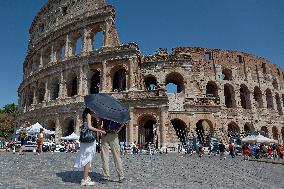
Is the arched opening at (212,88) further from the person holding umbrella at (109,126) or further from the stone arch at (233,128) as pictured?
the person holding umbrella at (109,126)

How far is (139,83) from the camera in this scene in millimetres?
26672

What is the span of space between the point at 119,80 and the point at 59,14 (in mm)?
11285

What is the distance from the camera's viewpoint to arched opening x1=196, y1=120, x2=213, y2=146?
27.0 m

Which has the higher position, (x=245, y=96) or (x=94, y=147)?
(x=245, y=96)

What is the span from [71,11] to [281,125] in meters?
28.8

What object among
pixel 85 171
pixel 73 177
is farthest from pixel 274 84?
pixel 85 171

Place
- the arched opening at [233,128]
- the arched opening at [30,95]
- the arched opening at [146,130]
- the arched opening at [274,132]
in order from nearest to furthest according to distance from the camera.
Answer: the arched opening at [146,130] → the arched opening at [233,128] → the arched opening at [30,95] → the arched opening at [274,132]

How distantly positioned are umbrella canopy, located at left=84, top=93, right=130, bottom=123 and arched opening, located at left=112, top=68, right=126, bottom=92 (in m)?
21.5

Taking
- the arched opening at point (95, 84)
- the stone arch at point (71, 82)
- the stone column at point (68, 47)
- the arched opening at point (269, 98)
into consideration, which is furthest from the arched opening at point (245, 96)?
the stone column at point (68, 47)

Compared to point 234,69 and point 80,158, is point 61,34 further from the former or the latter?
point 80,158

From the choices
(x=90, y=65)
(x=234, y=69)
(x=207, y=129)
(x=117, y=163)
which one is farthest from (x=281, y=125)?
(x=117, y=163)

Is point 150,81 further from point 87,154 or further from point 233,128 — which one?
point 87,154

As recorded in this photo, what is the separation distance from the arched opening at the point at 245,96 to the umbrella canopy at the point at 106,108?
1227 inches

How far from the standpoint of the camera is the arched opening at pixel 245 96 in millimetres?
35094
